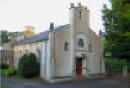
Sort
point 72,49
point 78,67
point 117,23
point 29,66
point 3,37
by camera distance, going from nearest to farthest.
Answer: point 117,23 → point 29,66 → point 72,49 → point 78,67 → point 3,37

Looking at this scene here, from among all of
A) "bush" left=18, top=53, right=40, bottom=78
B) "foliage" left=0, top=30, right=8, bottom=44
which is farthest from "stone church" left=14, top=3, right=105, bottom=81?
"foliage" left=0, top=30, right=8, bottom=44

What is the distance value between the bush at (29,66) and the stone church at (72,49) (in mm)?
898

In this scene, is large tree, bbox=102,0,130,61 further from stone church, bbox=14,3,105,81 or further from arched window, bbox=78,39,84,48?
arched window, bbox=78,39,84,48

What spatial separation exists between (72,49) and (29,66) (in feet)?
21.8

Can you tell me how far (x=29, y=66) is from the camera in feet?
76.7

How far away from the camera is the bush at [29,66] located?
2319 centimetres

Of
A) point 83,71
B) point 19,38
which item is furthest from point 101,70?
point 19,38

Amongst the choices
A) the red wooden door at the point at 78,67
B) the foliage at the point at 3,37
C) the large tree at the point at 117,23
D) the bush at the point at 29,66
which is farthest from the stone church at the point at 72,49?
the foliage at the point at 3,37

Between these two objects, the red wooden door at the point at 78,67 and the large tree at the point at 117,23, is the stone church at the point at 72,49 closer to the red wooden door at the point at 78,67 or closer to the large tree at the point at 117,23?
the red wooden door at the point at 78,67

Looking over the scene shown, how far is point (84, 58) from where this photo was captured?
84.6ft

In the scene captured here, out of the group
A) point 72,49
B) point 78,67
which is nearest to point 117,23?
point 72,49

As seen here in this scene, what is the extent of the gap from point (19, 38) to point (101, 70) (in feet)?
68.9

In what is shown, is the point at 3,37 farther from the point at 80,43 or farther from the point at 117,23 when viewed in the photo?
the point at 117,23

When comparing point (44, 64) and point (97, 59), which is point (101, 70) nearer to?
point (97, 59)
